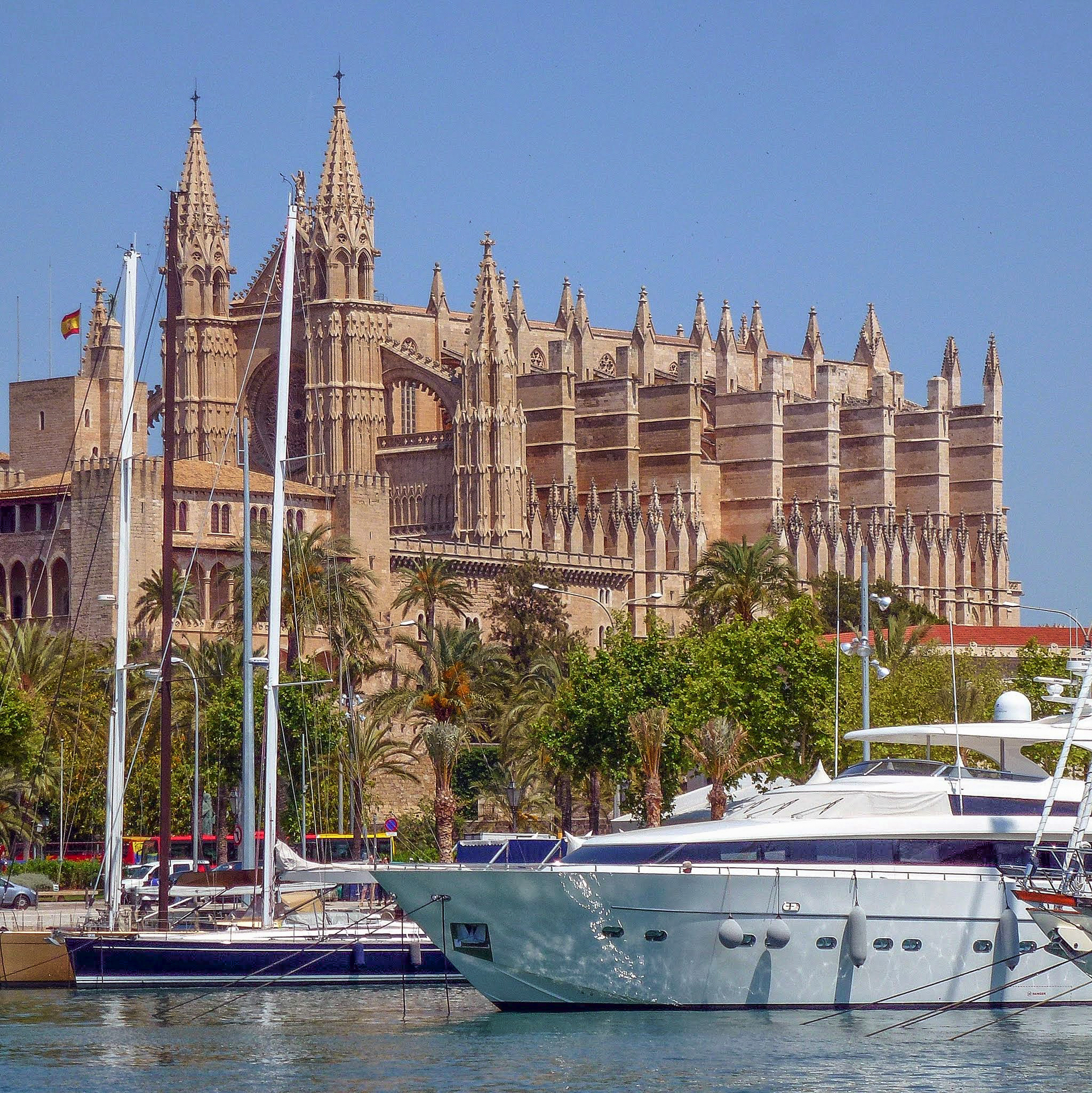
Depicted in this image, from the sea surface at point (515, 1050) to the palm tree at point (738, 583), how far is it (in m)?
36.0

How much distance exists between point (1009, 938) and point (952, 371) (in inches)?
3930

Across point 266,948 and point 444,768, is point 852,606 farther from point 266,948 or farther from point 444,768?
point 266,948

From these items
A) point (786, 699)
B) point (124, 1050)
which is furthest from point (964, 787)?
point (786, 699)

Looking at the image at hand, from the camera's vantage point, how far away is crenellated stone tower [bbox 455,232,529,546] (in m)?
105

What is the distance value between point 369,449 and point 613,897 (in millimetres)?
72994

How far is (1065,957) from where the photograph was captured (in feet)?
118

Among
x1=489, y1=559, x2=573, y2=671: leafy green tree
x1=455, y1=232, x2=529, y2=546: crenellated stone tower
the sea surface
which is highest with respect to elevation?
x1=455, y1=232, x2=529, y2=546: crenellated stone tower

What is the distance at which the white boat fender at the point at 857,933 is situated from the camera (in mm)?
37031

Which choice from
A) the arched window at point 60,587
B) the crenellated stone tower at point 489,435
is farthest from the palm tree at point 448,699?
the crenellated stone tower at point 489,435

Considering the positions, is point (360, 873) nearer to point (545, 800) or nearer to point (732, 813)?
point (732, 813)

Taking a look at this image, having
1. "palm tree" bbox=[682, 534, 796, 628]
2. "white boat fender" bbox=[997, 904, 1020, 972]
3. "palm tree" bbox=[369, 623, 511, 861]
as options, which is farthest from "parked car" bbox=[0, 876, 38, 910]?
"white boat fender" bbox=[997, 904, 1020, 972]

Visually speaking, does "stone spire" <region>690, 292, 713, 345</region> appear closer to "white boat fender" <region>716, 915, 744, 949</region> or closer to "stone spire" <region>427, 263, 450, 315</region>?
"stone spire" <region>427, 263, 450, 315</region>

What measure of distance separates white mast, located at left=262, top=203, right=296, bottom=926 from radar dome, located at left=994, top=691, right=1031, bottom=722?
12110 mm

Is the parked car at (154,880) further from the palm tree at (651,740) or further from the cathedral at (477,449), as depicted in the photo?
the cathedral at (477,449)
